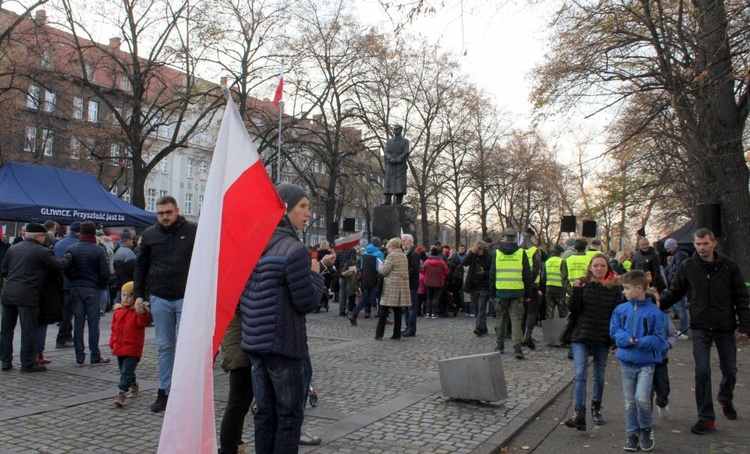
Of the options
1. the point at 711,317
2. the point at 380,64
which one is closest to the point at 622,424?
the point at 711,317

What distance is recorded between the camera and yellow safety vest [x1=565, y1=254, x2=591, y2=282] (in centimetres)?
1034

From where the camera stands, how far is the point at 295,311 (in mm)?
3635

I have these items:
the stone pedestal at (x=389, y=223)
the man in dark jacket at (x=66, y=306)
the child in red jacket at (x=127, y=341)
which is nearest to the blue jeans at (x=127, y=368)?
the child in red jacket at (x=127, y=341)

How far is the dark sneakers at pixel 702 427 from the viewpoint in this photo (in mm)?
5750

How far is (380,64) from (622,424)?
90.8 feet

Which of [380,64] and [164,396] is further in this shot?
[380,64]

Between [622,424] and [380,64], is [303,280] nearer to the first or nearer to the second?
[622,424]

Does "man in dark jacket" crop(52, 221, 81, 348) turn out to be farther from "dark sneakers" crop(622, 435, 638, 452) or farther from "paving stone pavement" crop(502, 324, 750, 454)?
"dark sneakers" crop(622, 435, 638, 452)

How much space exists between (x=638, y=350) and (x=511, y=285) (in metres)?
4.50

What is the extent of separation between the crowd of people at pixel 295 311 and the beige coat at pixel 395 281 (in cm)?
2

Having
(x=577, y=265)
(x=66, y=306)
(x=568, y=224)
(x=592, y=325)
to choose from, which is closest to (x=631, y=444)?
(x=592, y=325)

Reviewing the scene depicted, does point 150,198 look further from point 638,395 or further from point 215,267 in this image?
point 215,267

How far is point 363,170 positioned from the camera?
34562 millimetres

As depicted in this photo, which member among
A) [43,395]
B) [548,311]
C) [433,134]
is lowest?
[43,395]
